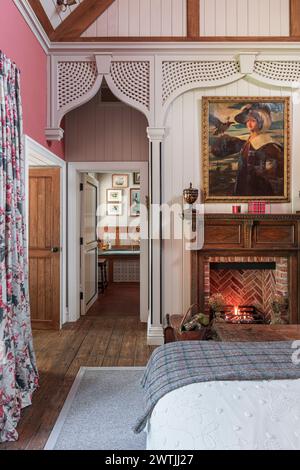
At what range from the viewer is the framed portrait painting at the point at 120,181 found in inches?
311

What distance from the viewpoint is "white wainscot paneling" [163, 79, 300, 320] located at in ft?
12.9

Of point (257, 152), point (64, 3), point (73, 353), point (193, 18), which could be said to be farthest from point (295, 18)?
point (73, 353)

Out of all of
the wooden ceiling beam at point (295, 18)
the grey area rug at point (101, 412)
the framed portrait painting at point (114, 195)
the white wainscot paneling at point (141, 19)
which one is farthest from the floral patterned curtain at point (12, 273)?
the framed portrait painting at point (114, 195)

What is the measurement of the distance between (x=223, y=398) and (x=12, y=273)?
1697 mm

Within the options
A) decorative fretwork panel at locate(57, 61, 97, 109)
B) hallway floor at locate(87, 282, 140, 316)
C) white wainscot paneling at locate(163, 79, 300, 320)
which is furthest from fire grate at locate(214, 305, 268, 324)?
decorative fretwork panel at locate(57, 61, 97, 109)

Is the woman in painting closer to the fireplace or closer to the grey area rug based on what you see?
the fireplace

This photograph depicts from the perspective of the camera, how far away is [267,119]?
12.9 ft

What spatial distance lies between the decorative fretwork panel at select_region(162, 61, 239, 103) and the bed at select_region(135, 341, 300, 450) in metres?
2.94

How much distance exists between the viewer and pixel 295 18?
3840 millimetres

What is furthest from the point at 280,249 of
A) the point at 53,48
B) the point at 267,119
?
the point at 53,48

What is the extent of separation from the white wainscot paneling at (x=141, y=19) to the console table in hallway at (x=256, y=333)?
3141mm

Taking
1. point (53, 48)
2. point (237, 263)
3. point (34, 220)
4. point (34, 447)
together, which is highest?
point (53, 48)

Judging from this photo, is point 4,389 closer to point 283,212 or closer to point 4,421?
point 4,421
